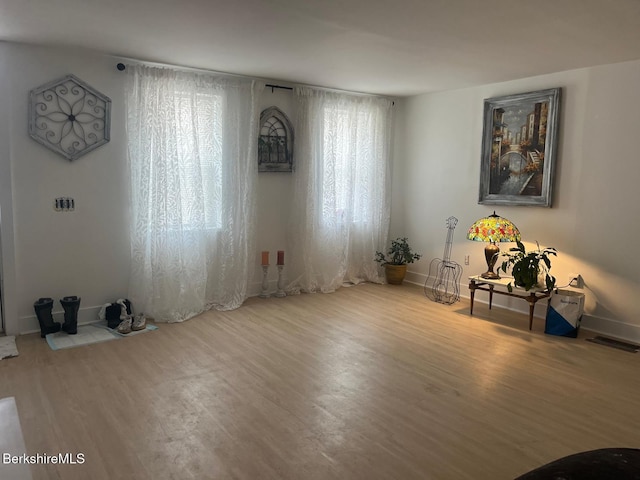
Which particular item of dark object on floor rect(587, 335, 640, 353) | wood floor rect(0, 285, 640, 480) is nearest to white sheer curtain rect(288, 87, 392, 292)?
wood floor rect(0, 285, 640, 480)

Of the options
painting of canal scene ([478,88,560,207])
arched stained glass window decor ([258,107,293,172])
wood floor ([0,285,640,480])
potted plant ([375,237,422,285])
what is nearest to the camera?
wood floor ([0,285,640,480])

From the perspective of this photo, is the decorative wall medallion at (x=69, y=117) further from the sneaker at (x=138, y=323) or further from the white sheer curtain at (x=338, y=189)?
the white sheer curtain at (x=338, y=189)

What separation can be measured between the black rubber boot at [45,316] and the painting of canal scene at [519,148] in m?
4.50

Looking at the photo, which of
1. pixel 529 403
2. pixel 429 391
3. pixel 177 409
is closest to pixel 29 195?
pixel 177 409

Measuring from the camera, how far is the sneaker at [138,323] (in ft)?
13.7

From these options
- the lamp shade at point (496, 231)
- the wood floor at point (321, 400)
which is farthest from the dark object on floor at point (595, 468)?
the lamp shade at point (496, 231)

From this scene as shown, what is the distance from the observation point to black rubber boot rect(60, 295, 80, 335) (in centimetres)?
402

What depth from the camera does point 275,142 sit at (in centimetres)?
536

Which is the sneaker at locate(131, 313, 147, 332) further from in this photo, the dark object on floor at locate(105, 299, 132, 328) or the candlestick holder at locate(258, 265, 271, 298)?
the candlestick holder at locate(258, 265, 271, 298)

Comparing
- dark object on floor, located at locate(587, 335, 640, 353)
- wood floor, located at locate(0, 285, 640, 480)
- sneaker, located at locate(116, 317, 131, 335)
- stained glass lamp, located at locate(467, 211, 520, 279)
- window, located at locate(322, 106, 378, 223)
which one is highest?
window, located at locate(322, 106, 378, 223)

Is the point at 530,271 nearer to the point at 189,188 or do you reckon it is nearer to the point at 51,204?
the point at 189,188

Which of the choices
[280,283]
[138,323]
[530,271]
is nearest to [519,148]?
[530,271]

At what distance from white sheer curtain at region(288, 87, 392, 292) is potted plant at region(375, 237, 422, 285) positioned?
0.13 metres

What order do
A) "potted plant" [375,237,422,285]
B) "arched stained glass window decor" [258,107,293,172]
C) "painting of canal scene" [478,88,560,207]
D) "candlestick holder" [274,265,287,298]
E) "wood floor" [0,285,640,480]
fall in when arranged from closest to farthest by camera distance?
"wood floor" [0,285,640,480]
"painting of canal scene" [478,88,560,207]
"arched stained glass window decor" [258,107,293,172]
"candlestick holder" [274,265,287,298]
"potted plant" [375,237,422,285]
